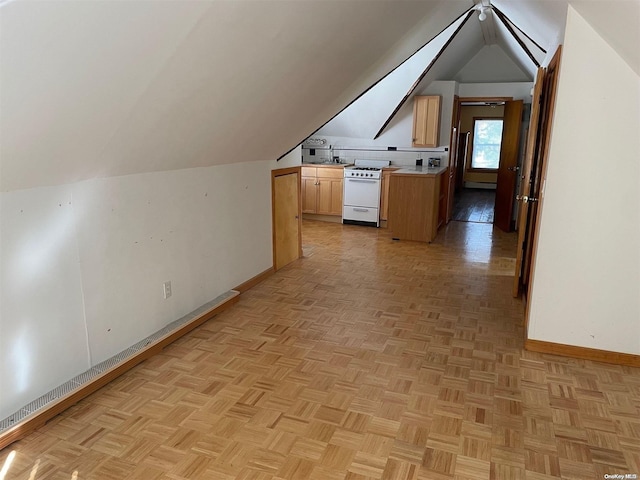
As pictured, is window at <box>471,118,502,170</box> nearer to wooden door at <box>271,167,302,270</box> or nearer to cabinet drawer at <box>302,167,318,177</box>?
cabinet drawer at <box>302,167,318,177</box>

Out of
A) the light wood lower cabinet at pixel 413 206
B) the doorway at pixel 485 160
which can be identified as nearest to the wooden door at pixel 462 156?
the doorway at pixel 485 160

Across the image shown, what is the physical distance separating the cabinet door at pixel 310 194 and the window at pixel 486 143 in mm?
5736

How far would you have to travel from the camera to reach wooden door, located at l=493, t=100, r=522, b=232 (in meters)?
6.25

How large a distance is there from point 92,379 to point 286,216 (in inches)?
104

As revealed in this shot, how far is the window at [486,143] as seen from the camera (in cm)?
1090

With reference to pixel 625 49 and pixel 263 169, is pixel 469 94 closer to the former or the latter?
pixel 263 169

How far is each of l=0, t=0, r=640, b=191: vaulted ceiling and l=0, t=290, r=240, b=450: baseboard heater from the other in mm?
1038

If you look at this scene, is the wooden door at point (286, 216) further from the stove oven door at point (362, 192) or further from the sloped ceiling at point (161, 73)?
the stove oven door at point (362, 192)

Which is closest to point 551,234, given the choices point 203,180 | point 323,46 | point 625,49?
point 625,49

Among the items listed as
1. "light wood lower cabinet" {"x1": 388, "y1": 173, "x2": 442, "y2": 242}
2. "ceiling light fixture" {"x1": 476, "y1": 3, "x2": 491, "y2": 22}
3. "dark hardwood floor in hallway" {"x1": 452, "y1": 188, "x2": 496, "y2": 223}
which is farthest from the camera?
"dark hardwood floor in hallway" {"x1": 452, "y1": 188, "x2": 496, "y2": 223}

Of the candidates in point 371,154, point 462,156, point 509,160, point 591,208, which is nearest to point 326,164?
point 371,154

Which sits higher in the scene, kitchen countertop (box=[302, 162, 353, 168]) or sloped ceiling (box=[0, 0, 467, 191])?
sloped ceiling (box=[0, 0, 467, 191])

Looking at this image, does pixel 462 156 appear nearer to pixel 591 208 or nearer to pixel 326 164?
pixel 326 164

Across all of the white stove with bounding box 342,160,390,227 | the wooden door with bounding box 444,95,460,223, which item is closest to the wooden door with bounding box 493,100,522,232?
the wooden door with bounding box 444,95,460,223
